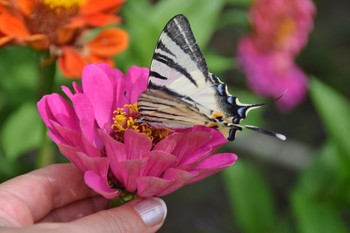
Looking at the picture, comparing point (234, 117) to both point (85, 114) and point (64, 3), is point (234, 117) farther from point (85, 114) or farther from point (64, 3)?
point (64, 3)

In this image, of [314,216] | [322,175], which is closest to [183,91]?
[314,216]

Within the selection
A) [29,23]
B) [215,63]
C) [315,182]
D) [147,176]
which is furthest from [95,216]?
[315,182]

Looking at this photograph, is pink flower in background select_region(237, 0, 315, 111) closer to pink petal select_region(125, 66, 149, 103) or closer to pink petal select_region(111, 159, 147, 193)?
pink petal select_region(125, 66, 149, 103)

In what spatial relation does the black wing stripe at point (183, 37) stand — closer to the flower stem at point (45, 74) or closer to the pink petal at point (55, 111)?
the pink petal at point (55, 111)

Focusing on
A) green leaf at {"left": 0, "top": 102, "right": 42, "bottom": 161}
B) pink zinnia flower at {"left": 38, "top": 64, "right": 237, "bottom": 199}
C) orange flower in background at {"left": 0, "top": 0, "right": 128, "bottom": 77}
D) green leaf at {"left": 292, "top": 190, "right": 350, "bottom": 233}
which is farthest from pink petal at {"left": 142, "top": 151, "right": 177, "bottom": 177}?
green leaf at {"left": 292, "top": 190, "right": 350, "bottom": 233}

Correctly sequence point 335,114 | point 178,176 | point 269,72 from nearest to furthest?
point 178,176, point 335,114, point 269,72
